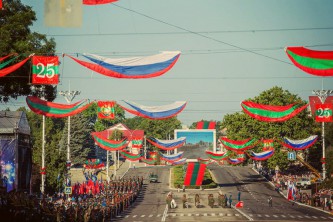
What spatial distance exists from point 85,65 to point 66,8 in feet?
13.3

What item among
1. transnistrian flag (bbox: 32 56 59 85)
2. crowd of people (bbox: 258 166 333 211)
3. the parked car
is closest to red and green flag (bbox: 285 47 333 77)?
transnistrian flag (bbox: 32 56 59 85)

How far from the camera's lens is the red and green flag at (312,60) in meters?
22.8

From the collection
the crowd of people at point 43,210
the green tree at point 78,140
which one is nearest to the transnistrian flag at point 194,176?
the crowd of people at point 43,210

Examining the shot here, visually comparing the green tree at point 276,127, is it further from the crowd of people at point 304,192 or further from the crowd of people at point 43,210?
the crowd of people at point 43,210

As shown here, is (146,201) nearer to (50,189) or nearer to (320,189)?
(50,189)

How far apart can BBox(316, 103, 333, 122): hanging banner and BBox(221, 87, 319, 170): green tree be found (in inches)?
1386

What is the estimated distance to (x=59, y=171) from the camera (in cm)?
5994

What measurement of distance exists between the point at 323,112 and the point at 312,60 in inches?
877

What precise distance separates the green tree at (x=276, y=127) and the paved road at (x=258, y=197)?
202 inches

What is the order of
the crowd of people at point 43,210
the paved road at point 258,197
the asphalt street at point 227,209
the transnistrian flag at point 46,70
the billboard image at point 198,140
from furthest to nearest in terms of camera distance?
the billboard image at point 198,140
the paved road at point 258,197
the asphalt street at point 227,209
the transnistrian flag at point 46,70
the crowd of people at point 43,210

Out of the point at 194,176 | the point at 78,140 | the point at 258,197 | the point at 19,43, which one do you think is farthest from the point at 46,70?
the point at 78,140

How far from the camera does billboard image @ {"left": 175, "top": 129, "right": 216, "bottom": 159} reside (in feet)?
389

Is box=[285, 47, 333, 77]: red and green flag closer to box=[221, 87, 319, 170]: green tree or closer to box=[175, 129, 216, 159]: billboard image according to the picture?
box=[221, 87, 319, 170]: green tree

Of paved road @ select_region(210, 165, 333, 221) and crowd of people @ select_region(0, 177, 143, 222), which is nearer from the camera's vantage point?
crowd of people @ select_region(0, 177, 143, 222)
